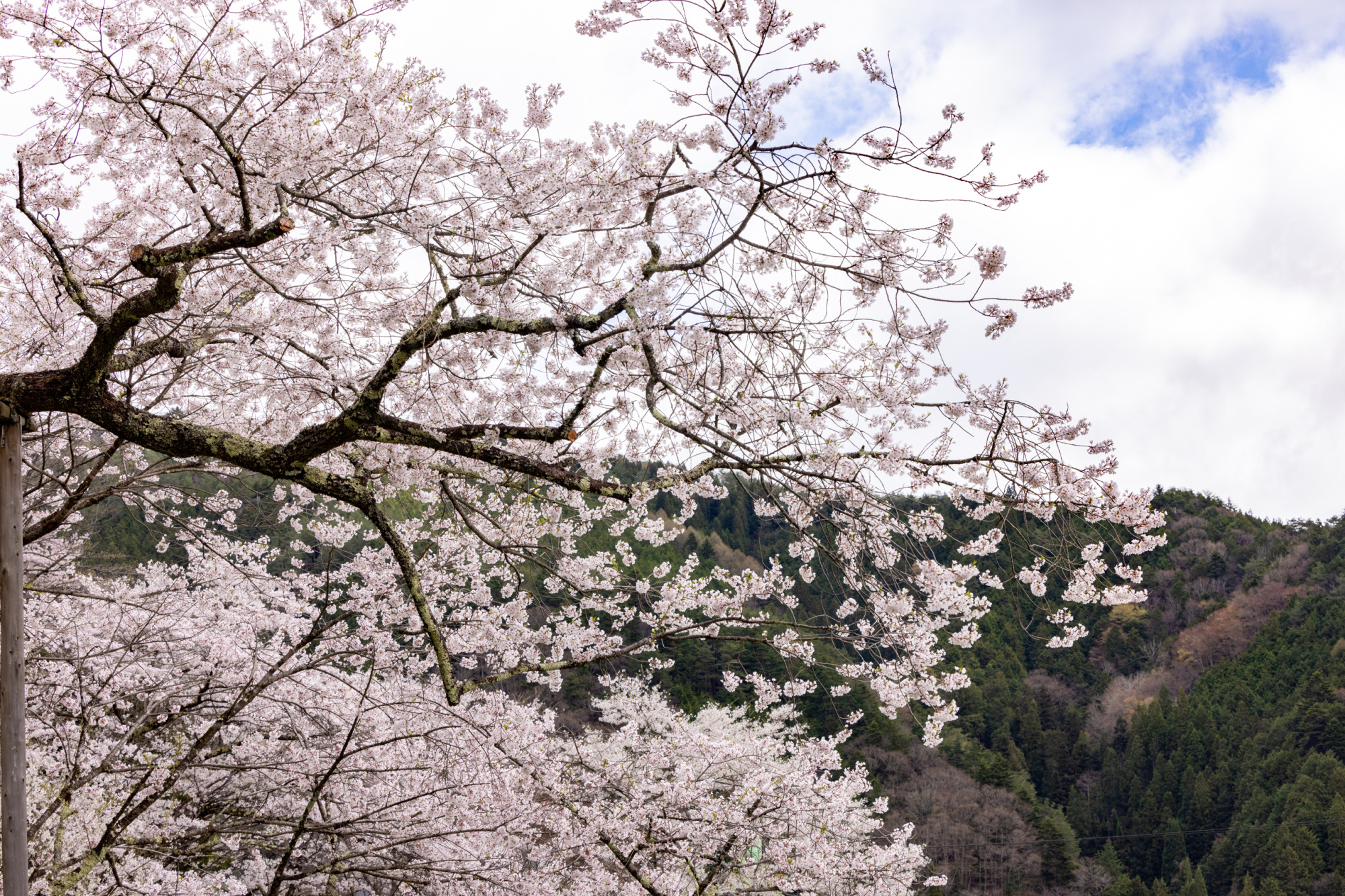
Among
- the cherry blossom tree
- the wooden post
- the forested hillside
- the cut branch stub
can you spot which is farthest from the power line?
the cut branch stub

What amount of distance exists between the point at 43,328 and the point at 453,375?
2489 mm

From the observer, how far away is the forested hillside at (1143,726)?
23.6 meters

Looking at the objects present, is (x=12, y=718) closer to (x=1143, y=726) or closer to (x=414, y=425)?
(x=414, y=425)

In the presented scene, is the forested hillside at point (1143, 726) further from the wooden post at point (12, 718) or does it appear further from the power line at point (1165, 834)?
the wooden post at point (12, 718)

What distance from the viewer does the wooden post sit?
8.50 ft

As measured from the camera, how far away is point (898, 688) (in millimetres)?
3766

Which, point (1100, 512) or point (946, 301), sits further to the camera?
point (1100, 512)

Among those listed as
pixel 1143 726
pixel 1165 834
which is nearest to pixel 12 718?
pixel 1165 834

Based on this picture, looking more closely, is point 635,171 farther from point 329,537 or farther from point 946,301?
point 329,537

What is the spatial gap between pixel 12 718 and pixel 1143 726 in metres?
34.8

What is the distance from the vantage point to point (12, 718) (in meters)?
2.63

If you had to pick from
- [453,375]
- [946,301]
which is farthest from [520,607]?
[946,301]

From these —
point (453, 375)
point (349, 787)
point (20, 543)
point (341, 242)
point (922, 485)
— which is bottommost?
point (349, 787)

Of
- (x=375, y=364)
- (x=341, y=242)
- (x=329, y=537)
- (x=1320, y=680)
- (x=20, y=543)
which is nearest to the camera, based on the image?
(x=20, y=543)
